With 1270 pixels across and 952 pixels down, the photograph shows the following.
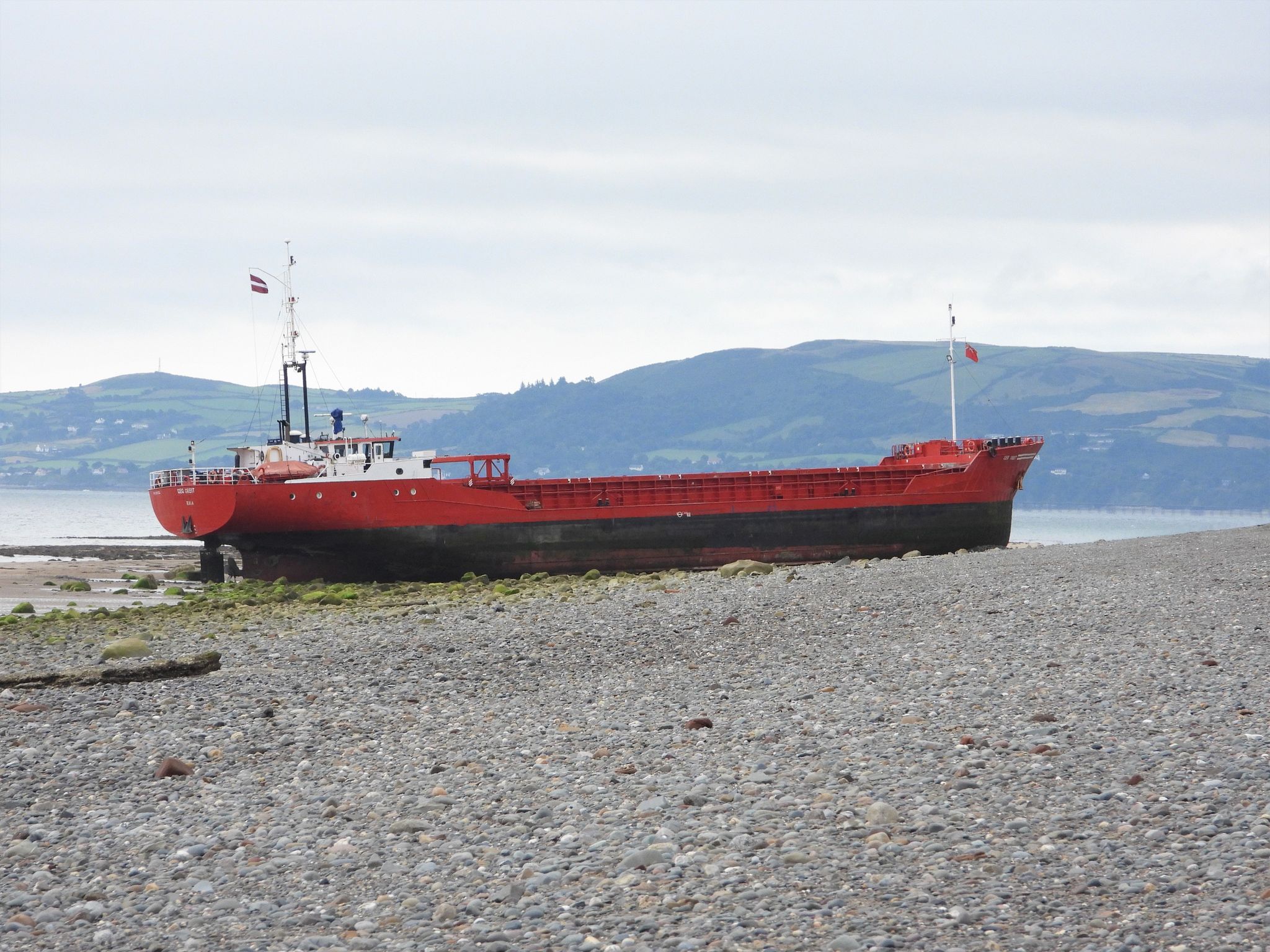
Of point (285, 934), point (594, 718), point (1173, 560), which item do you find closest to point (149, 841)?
point (285, 934)

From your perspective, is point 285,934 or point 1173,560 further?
point 1173,560

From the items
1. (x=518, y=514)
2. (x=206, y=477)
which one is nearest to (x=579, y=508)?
(x=518, y=514)

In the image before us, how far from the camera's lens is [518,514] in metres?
27.3

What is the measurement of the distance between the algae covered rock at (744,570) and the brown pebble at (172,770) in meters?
13.6

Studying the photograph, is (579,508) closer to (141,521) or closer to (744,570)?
(744,570)

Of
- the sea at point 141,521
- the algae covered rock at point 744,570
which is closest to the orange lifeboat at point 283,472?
the algae covered rock at point 744,570

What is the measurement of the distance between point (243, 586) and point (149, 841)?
65.8 feet

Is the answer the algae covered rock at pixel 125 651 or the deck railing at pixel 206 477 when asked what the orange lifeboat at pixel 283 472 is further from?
the algae covered rock at pixel 125 651

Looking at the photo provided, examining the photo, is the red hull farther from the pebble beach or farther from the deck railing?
the pebble beach

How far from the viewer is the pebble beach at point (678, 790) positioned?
5.46 metres

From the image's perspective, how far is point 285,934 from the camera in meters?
5.60

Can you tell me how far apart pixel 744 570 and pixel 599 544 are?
6190mm

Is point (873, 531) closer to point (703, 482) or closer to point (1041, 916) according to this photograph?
point (703, 482)

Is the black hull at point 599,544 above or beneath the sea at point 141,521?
above
